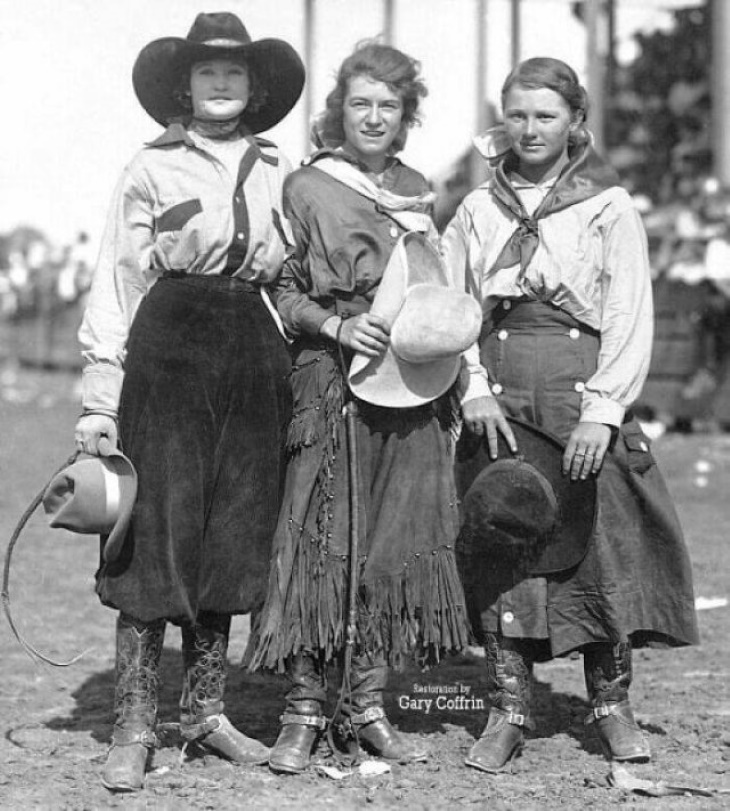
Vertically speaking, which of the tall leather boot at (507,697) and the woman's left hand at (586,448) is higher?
the woman's left hand at (586,448)

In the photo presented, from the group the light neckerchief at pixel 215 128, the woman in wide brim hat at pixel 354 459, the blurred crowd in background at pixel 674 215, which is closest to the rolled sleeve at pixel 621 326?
the woman in wide brim hat at pixel 354 459

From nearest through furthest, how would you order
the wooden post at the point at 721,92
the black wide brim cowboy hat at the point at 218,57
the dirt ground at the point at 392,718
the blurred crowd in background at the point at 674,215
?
the dirt ground at the point at 392,718
the black wide brim cowboy hat at the point at 218,57
the blurred crowd in background at the point at 674,215
the wooden post at the point at 721,92

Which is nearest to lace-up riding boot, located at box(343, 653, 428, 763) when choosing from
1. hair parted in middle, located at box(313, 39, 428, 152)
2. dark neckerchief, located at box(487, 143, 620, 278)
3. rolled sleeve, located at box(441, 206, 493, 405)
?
rolled sleeve, located at box(441, 206, 493, 405)

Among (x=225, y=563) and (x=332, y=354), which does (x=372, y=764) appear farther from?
(x=332, y=354)

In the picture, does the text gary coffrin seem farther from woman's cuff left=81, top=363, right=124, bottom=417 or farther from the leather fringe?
woman's cuff left=81, top=363, right=124, bottom=417

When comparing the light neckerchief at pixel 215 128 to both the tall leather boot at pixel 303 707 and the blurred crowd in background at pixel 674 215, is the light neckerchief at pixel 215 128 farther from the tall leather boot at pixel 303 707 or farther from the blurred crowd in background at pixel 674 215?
the blurred crowd in background at pixel 674 215

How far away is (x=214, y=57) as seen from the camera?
4004 mm

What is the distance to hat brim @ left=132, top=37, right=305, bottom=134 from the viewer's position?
401cm

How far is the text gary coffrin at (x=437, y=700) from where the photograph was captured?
15.3ft

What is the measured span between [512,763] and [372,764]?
1.33 ft

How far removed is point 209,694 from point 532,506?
106 cm

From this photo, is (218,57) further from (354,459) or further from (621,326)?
(621,326)

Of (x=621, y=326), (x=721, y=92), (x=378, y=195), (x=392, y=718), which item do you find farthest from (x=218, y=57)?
(x=721, y=92)

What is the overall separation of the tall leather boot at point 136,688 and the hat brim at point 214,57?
147 centimetres
